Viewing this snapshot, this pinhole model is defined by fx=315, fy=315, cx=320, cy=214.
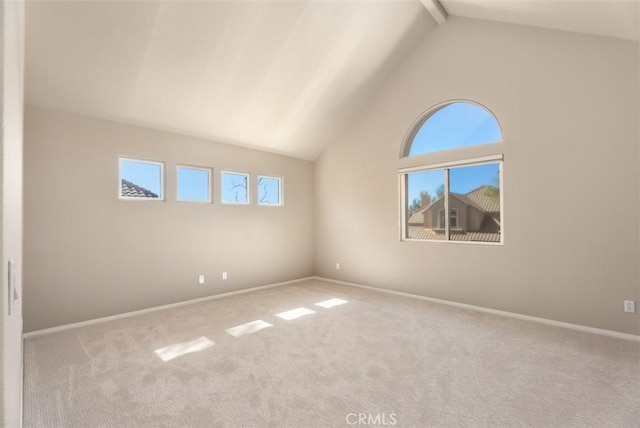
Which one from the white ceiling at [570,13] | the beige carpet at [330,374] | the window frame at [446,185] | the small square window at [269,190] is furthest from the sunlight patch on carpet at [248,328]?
the white ceiling at [570,13]

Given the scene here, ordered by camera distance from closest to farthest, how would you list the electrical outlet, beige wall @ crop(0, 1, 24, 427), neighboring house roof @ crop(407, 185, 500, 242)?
1. beige wall @ crop(0, 1, 24, 427)
2. the electrical outlet
3. neighboring house roof @ crop(407, 185, 500, 242)

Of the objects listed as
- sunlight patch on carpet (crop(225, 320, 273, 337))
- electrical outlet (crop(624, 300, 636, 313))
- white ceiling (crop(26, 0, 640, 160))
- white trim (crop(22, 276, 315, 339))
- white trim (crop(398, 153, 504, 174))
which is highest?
white ceiling (crop(26, 0, 640, 160))

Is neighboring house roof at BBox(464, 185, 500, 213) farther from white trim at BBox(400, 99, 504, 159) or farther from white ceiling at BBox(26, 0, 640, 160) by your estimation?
white ceiling at BBox(26, 0, 640, 160)

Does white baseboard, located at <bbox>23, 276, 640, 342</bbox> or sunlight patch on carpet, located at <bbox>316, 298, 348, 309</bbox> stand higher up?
white baseboard, located at <bbox>23, 276, 640, 342</bbox>

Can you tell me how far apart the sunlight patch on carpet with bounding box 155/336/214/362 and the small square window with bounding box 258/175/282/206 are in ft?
9.43

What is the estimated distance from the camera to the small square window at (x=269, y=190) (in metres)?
5.70

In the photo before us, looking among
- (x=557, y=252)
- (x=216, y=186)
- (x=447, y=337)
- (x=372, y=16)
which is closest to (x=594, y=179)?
(x=557, y=252)

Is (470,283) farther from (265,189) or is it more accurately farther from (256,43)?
(256,43)

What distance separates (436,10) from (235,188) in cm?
392

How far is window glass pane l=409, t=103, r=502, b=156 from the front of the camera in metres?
4.23

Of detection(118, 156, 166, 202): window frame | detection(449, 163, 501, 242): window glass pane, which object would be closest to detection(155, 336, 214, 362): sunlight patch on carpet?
detection(118, 156, 166, 202): window frame

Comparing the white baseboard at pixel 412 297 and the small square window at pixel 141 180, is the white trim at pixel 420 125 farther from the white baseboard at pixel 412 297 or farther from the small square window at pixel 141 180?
the small square window at pixel 141 180

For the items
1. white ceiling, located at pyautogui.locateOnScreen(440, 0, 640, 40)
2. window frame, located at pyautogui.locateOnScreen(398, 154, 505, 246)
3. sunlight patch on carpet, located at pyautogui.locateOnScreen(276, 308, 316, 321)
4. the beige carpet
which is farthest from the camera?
window frame, located at pyautogui.locateOnScreen(398, 154, 505, 246)

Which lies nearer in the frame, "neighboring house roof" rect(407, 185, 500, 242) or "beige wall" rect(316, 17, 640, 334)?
"beige wall" rect(316, 17, 640, 334)
